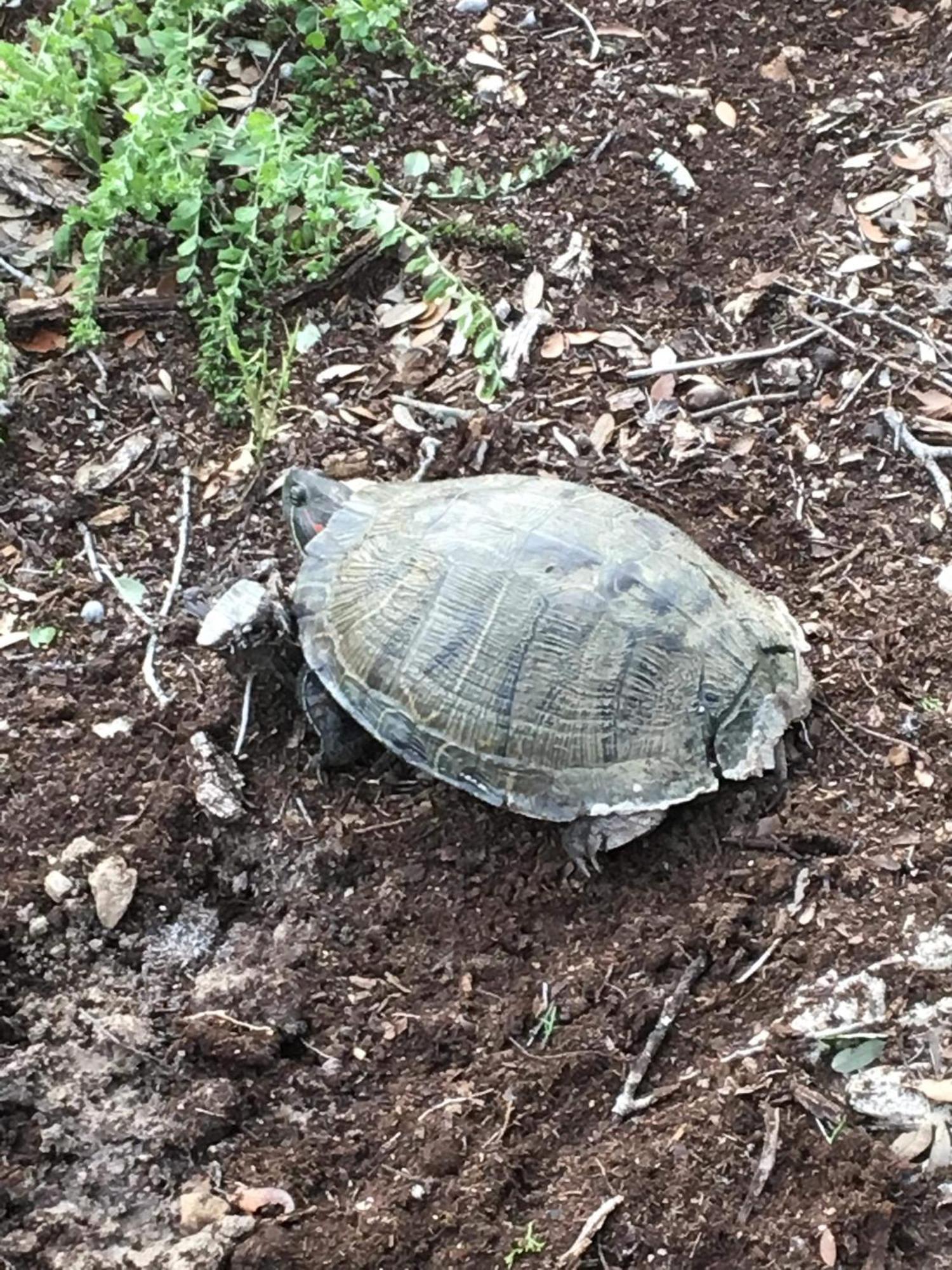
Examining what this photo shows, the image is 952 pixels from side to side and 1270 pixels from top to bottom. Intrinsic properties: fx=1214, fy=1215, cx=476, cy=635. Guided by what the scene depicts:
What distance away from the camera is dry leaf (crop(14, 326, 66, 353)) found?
353 cm

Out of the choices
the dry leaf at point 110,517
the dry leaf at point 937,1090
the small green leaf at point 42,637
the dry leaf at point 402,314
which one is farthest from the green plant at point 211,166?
the dry leaf at point 937,1090

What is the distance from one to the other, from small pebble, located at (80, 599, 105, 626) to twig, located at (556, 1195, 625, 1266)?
1837 millimetres

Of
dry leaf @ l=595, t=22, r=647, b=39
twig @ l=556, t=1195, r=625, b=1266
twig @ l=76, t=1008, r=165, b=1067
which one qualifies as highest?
dry leaf @ l=595, t=22, r=647, b=39

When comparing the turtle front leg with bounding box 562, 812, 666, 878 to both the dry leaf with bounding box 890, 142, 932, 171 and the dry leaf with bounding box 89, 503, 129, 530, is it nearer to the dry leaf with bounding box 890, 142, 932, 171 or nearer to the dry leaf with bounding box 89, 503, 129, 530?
the dry leaf with bounding box 89, 503, 129, 530

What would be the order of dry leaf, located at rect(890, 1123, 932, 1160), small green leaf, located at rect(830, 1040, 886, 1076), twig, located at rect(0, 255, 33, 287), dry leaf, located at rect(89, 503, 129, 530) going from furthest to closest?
twig, located at rect(0, 255, 33, 287)
dry leaf, located at rect(89, 503, 129, 530)
small green leaf, located at rect(830, 1040, 886, 1076)
dry leaf, located at rect(890, 1123, 932, 1160)

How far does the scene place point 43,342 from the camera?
11.6 feet

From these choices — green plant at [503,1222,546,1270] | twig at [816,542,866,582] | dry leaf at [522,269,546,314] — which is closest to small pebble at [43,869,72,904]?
green plant at [503,1222,546,1270]

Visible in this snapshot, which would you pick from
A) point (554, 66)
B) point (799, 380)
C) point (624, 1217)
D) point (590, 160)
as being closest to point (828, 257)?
point (799, 380)

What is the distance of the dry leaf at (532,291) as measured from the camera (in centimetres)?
352

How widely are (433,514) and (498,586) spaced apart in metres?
0.27

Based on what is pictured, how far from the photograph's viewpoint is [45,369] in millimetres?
3494

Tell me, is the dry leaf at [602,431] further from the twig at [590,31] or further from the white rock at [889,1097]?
the white rock at [889,1097]

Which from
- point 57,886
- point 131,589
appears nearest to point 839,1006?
point 57,886

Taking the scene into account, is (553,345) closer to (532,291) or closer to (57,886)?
(532,291)
